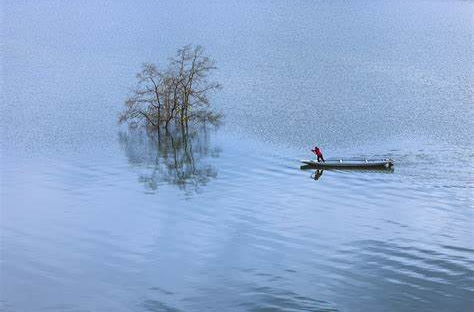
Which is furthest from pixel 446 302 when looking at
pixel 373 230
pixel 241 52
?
pixel 241 52

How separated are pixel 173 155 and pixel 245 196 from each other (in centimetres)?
1722

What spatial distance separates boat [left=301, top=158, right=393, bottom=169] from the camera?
8431cm

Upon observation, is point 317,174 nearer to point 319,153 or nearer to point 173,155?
point 319,153

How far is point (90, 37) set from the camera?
563 ft

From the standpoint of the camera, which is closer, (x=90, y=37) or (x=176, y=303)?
(x=176, y=303)

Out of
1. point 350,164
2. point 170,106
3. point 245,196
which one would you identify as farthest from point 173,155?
point 350,164

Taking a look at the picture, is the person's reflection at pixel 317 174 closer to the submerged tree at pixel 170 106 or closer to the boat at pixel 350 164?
the boat at pixel 350 164

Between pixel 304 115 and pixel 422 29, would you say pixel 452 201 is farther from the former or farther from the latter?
pixel 422 29

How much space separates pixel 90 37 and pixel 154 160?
3444 inches

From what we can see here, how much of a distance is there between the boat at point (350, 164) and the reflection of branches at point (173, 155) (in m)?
10.8

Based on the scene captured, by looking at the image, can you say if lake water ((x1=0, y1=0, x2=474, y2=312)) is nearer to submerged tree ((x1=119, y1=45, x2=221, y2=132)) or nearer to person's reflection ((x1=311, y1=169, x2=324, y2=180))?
person's reflection ((x1=311, y1=169, x2=324, y2=180))

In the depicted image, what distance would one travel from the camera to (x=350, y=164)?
8500 centimetres

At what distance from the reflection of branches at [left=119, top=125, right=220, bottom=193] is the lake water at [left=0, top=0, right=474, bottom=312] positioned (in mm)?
318

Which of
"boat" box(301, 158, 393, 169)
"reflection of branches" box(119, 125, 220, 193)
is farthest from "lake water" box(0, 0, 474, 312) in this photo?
"boat" box(301, 158, 393, 169)
